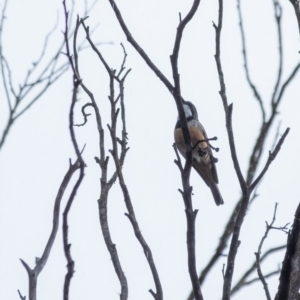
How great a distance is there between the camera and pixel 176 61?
7.28ft

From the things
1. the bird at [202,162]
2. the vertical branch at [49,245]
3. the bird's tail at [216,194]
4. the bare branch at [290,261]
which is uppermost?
the bird at [202,162]

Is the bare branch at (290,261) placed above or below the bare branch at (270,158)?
below

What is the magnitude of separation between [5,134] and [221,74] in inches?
63.5

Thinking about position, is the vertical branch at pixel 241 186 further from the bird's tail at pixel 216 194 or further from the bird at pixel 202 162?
the bird's tail at pixel 216 194

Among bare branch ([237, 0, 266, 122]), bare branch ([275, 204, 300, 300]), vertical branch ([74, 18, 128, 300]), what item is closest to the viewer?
bare branch ([275, 204, 300, 300])

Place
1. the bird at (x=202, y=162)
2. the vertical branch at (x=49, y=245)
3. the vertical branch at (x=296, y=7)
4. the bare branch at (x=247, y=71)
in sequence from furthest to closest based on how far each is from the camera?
the bird at (x=202, y=162) → the bare branch at (x=247, y=71) → the vertical branch at (x=296, y=7) → the vertical branch at (x=49, y=245)

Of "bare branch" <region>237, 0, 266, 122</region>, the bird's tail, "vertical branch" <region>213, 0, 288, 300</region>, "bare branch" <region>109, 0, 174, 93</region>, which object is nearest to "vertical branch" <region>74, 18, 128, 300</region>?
"bare branch" <region>109, 0, 174, 93</region>

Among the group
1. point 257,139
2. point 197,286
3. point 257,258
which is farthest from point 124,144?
point 197,286

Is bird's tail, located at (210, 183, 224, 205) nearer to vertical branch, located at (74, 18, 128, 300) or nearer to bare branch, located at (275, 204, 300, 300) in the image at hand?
vertical branch, located at (74, 18, 128, 300)

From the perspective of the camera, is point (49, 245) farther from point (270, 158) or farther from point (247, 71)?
point (247, 71)

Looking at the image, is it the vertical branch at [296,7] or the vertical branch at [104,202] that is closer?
the vertical branch at [104,202]

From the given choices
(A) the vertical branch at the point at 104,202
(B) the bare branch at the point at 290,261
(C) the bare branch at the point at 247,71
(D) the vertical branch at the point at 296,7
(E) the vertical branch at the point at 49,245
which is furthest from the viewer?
(C) the bare branch at the point at 247,71

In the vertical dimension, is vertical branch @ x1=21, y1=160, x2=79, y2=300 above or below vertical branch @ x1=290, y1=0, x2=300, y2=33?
below

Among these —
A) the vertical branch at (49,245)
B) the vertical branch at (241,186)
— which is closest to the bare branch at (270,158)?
the vertical branch at (241,186)
